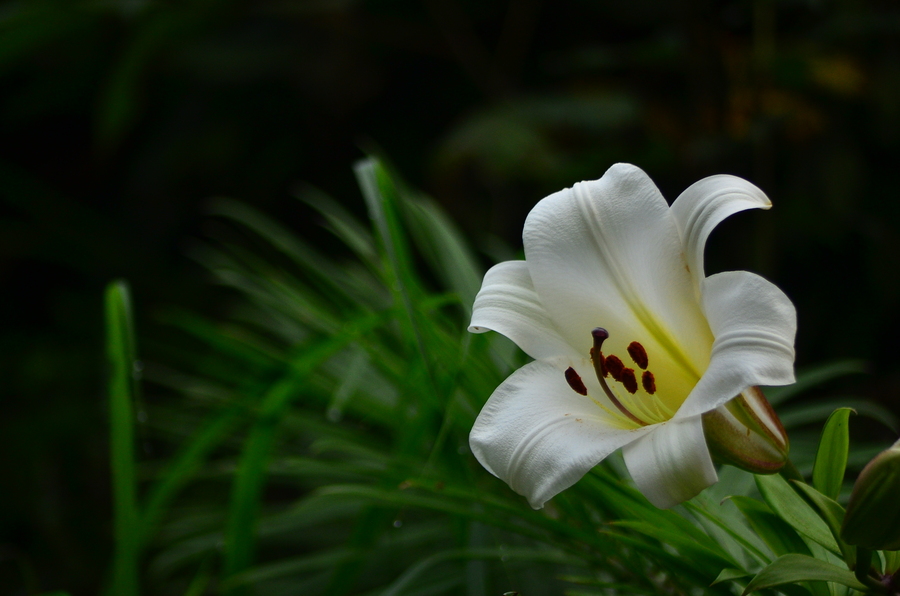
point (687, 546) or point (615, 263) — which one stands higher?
point (615, 263)

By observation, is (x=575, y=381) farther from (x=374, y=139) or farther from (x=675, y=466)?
(x=374, y=139)

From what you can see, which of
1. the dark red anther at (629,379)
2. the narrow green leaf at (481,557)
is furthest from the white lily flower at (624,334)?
the narrow green leaf at (481,557)

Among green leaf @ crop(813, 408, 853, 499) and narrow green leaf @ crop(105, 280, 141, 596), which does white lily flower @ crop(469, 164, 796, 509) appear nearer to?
green leaf @ crop(813, 408, 853, 499)

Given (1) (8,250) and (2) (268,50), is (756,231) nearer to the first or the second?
(2) (268,50)

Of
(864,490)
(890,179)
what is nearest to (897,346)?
(890,179)

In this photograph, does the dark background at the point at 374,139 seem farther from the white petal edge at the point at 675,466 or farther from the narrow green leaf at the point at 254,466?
the white petal edge at the point at 675,466

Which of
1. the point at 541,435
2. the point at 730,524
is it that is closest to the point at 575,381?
the point at 541,435
